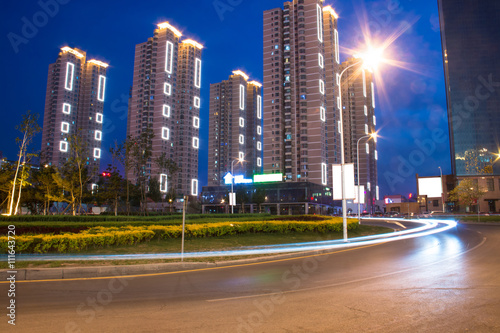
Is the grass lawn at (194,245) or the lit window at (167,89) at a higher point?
the lit window at (167,89)

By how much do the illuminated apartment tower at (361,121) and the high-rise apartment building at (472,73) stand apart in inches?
1397

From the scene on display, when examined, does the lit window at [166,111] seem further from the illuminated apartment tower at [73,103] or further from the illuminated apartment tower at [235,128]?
the illuminated apartment tower at [73,103]

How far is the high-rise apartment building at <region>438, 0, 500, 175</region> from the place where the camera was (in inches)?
4363

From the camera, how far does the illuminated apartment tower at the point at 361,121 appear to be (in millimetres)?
142750

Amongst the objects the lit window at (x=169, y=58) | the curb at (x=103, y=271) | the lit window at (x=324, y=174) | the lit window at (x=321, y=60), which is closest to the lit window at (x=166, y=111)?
the lit window at (x=169, y=58)

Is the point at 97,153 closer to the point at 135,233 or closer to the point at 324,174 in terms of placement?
the point at 324,174

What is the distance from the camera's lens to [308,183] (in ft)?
323

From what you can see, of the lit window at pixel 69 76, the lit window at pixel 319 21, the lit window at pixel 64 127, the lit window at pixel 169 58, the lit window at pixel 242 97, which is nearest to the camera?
the lit window at pixel 319 21

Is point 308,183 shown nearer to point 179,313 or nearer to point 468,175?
point 468,175

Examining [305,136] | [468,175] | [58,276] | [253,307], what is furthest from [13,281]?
[468,175]

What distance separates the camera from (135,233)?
15570mm

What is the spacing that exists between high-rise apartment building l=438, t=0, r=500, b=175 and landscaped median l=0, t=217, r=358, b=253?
108592mm

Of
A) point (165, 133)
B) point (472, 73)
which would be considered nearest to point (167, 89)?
point (165, 133)

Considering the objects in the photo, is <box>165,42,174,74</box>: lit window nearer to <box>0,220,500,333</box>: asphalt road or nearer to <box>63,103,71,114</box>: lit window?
<box>63,103,71,114</box>: lit window
